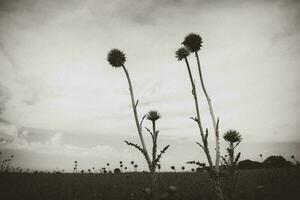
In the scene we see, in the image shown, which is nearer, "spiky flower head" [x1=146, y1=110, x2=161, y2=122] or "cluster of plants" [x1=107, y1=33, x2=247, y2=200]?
"cluster of plants" [x1=107, y1=33, x2=247, y2=200]

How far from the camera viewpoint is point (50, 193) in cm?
916

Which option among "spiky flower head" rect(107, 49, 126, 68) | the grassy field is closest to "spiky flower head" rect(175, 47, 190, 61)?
Answer: "spiky flower head" rect(107, 49, 126, 68)

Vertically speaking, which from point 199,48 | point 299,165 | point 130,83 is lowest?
point 299,165

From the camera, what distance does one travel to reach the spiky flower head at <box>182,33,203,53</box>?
A: 973 centimetres

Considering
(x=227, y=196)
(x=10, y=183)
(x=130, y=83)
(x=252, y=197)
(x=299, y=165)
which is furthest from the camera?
(x=299, y=165)

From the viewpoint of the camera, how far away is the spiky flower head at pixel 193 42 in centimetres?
973

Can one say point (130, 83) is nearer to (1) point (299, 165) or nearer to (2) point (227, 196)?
(2) point (227, 196)

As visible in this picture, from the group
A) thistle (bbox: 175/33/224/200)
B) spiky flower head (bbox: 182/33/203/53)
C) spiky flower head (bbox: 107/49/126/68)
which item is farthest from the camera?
spiky flower head (bbox: 107/49/126/68)

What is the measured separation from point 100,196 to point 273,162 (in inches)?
791

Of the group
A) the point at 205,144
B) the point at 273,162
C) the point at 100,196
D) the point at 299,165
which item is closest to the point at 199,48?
the point at 205,144

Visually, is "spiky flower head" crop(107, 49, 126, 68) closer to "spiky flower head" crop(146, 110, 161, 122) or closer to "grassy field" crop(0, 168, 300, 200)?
"spiky flower head" crop(146, 110, 161, 122)

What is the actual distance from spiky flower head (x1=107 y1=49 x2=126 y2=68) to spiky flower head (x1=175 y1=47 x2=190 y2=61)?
2.37 m

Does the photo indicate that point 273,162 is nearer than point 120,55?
No

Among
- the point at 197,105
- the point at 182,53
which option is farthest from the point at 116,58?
the point at 197,105
